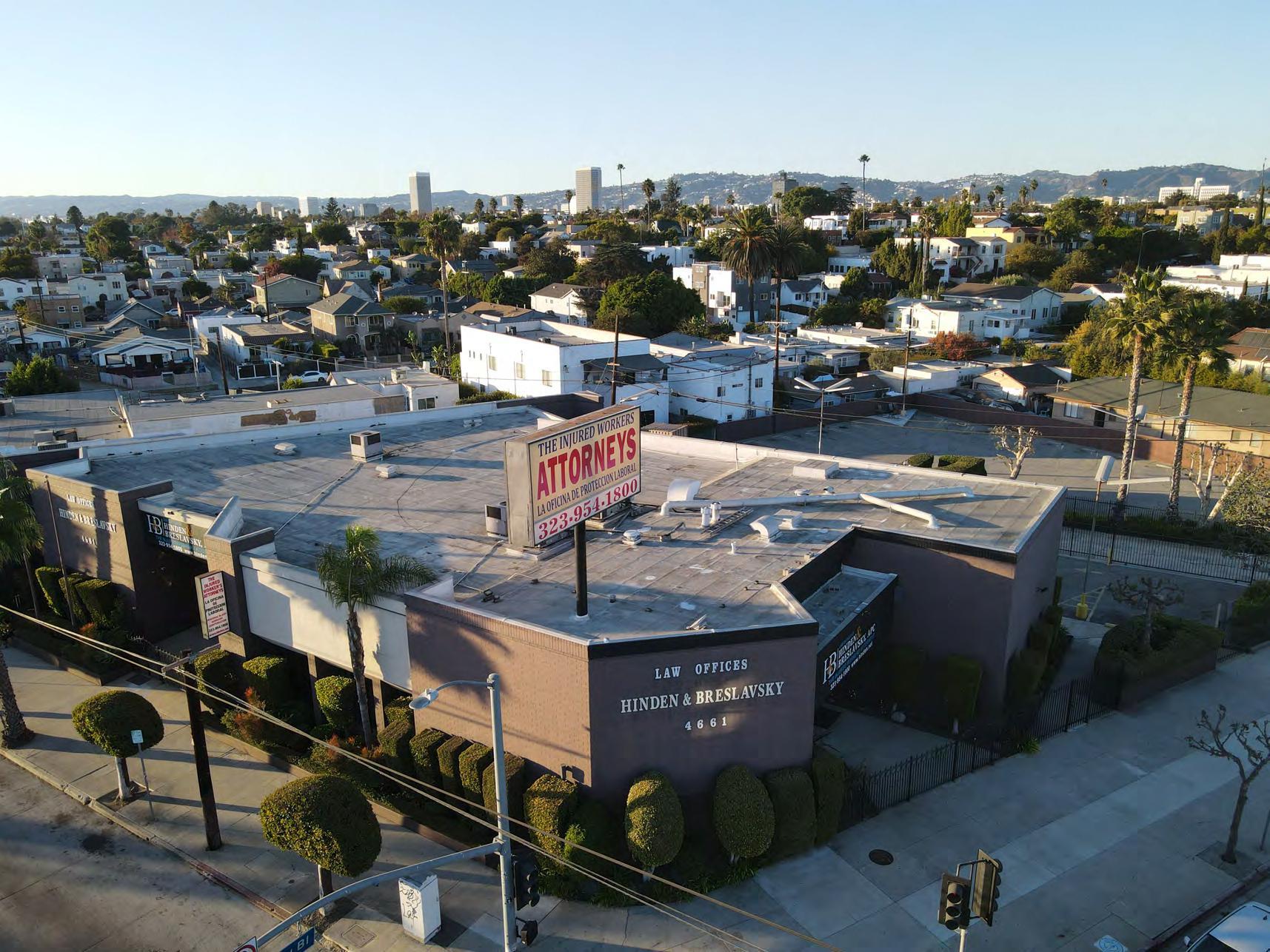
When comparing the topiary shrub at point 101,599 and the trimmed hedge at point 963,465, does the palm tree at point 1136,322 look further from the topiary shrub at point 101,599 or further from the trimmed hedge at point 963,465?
the topiary shrub at point 101,599

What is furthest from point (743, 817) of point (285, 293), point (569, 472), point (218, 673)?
point (285, 293)

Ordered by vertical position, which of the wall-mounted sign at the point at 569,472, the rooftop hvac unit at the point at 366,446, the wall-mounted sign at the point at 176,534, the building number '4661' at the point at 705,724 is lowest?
the building number '4661' at the point at 705,724

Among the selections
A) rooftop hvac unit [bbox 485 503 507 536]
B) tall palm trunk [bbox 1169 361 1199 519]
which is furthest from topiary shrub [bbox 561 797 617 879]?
tall palm trunk [bbox 1169 361 1199 519]

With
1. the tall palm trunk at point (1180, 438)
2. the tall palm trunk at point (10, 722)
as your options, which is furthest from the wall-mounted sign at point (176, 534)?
the tall palm trunk at point (1180, 438)

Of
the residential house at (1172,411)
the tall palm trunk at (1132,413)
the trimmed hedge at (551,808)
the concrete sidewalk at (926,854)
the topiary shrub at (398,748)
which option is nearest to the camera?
the concrete sidewalk at (926,854)

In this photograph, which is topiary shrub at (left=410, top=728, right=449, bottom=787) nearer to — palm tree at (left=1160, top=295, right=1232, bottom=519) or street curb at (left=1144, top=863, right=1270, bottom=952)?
street curb at (left=1144, top=863, right=1270, bottom=952)

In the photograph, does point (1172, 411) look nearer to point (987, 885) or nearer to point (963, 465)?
point (963, 465)
